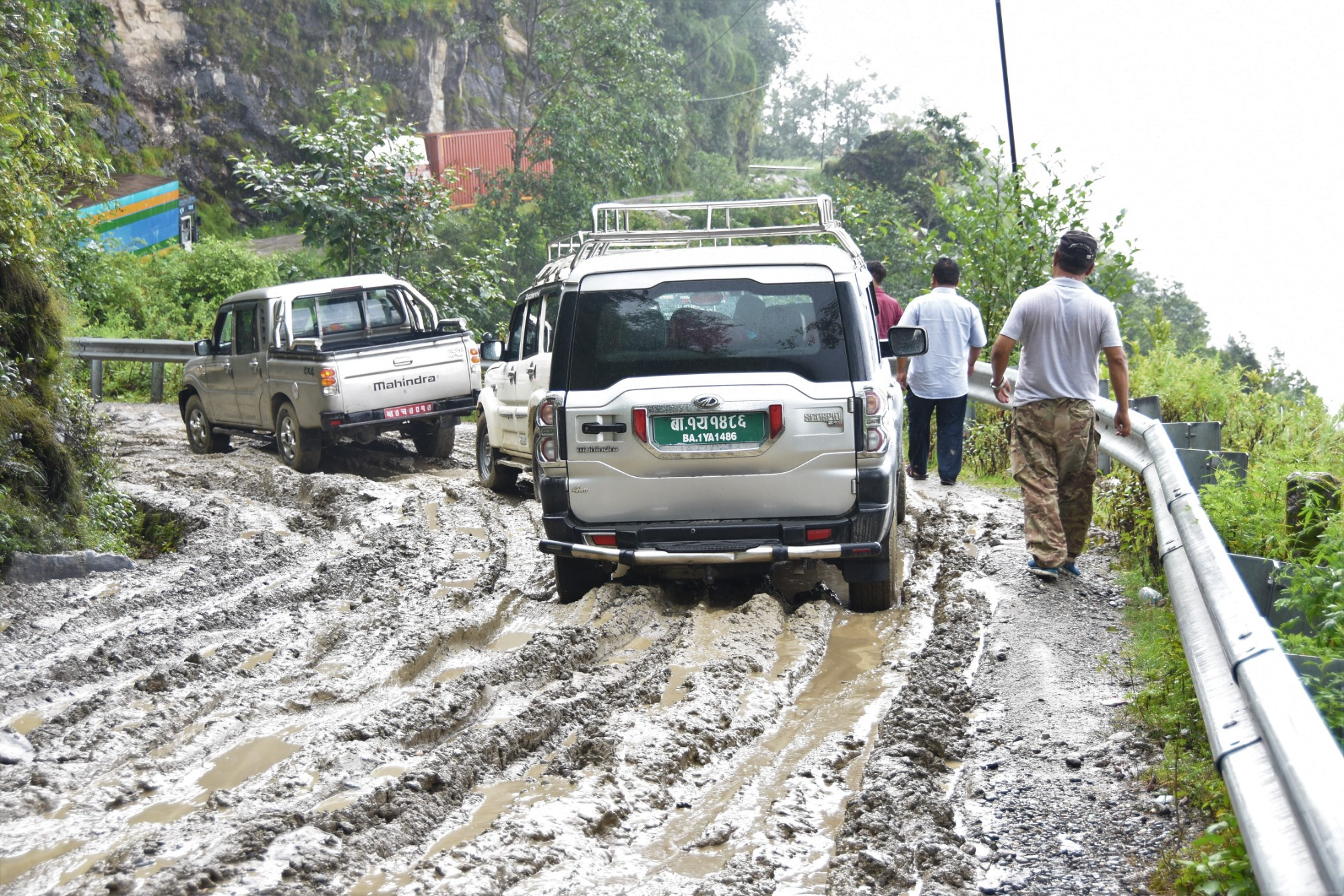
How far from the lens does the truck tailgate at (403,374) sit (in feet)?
41.5

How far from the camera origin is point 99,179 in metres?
10.5

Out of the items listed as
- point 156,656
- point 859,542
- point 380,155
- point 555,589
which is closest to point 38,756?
point 156,656

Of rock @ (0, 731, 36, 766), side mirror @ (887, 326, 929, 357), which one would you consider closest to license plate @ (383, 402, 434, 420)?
side mirror @ (887, 326, 929, 357)

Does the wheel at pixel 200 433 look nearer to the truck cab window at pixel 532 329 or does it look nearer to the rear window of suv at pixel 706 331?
the truck cab window at pixel 532 329

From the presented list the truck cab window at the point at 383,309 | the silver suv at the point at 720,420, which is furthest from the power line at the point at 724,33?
the silver suv at the point at 720,420

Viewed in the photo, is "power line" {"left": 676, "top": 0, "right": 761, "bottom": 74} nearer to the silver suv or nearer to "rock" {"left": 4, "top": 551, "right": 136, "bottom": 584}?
"rock" {"left": 4, "top": 551, "right": 136, "bottom": 584}

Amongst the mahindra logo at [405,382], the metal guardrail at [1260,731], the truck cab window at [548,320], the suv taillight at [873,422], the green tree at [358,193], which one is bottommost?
the metal guardrail at [1260,731]

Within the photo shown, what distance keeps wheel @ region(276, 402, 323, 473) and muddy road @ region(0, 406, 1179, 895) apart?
16.4ft

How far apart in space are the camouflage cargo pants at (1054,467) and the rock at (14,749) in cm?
509

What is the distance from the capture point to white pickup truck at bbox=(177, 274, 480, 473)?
12.7 metres

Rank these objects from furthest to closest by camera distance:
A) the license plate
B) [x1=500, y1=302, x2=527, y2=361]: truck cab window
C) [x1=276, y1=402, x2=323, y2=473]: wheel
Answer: [x1=276, y1=402, x2=323, y2=473]: wheel < the license plate < [x1=500, y1=302, x2=527, y2=361]: truck cab window

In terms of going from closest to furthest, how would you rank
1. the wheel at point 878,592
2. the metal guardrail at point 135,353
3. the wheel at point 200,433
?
the wheel at point 878,592
the wheel at point 200,433
the metal guardrail at point 135,353

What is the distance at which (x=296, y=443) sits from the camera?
13.1 m

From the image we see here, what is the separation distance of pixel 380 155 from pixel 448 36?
87.6 ft
